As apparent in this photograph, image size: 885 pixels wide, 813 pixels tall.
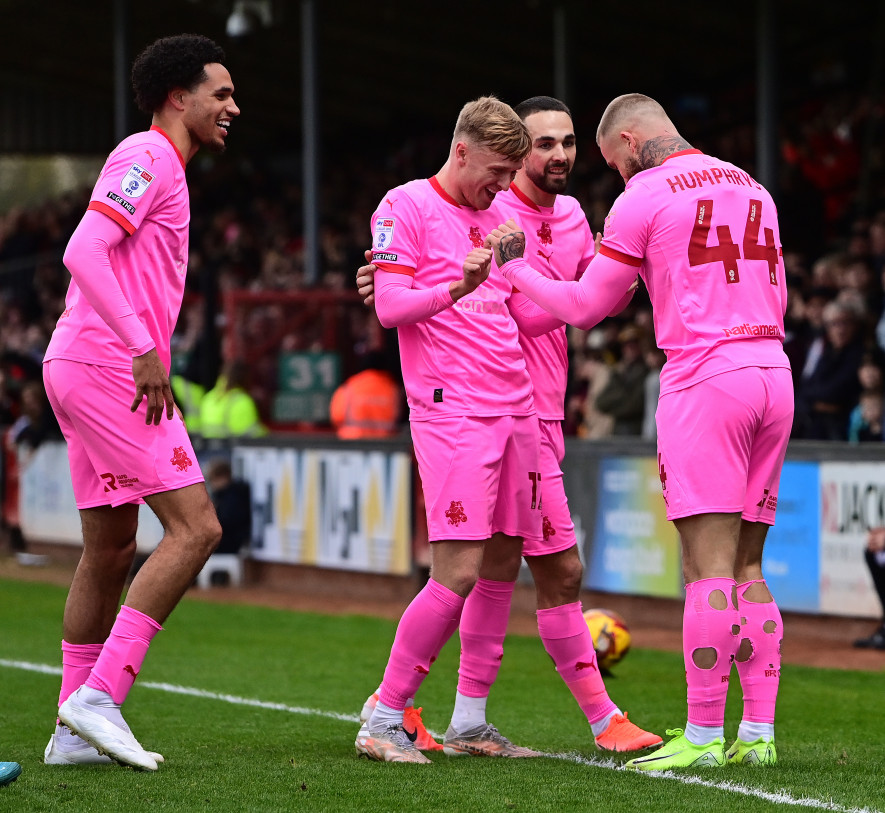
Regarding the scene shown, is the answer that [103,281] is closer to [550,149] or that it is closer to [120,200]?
[120,200]

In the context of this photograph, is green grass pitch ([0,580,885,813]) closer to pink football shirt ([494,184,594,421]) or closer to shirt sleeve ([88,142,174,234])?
pink football shirt ([494,184,594,421])

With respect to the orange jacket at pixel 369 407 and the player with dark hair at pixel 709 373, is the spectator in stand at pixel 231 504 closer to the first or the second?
the orange jacket at pixel 369 407

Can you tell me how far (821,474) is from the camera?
970 cm

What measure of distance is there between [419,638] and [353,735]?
43.2 inches

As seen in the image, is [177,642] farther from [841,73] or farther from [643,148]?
[841,73]

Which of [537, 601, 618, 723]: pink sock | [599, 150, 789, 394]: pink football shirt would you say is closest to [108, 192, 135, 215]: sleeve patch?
[599, 150, 789, 394]: pink football shirt

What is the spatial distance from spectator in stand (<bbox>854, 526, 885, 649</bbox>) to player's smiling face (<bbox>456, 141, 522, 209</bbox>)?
183 inches

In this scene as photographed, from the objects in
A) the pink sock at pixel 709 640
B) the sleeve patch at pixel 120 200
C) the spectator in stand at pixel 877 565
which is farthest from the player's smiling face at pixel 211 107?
the spectator in stand at pixel 877 565

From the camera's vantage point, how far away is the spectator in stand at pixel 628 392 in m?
13.3

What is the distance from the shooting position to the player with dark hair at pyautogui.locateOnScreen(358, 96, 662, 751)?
5.50 metres

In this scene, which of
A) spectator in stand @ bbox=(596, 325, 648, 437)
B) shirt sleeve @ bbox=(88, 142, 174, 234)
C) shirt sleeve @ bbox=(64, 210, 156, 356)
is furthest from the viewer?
spectator in stand @ bbox=(596, 325, 648, 437)

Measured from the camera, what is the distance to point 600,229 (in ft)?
57.0

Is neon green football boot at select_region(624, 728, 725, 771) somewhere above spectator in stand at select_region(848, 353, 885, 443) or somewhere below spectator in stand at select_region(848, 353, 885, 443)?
below

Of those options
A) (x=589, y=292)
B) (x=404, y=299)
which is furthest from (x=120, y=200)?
(x=589, y=292)
